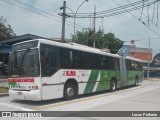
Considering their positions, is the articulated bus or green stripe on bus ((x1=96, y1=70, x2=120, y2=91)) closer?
the articulated bus

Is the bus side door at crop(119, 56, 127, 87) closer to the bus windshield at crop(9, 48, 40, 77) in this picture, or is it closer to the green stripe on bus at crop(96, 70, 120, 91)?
the green stripe on bus at crop(96, 70, 120, 91)

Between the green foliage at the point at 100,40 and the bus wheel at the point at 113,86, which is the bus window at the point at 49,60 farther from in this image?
the green foliage at the point at 100,40

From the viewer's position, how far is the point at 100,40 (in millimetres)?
54750

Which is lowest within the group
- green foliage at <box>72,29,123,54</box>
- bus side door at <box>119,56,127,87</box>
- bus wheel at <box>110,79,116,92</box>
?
bus wheel at <box>110,79,116,92</box>

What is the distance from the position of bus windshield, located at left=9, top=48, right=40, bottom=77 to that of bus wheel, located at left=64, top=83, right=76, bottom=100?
7.86 ft

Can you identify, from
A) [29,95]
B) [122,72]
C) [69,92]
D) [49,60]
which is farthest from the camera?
[122,72]

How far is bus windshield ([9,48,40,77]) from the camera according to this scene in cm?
1330

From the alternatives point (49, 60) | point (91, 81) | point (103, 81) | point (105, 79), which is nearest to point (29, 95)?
point (49, 60)

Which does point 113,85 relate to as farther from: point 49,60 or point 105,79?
point 49,60

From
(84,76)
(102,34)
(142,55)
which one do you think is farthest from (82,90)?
(142,55)

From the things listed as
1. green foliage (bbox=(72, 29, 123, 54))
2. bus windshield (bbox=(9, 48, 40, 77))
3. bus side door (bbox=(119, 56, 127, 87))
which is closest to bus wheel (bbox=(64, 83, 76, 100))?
bus windshield (bbox=(9, 48, 40, 77))

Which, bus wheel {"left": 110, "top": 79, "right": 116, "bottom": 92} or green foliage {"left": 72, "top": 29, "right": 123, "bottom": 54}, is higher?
green foliage {"left": 72, "top": 29, "right": 123, "bottom": 54}

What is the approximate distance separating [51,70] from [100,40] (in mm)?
41324

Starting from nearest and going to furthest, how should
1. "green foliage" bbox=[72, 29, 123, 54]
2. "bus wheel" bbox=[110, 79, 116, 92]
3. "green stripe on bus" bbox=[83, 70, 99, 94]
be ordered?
"green stripe on bus" bbox=[83, 70, 99, 94]
"bus wheel" bbox=[110, 79, 116, 92]
"green foliage" bbox=[72, 29, 123, 54]
